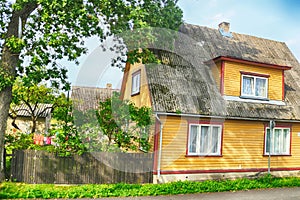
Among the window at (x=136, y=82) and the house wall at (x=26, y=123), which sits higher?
the window at (x=136, y=82)

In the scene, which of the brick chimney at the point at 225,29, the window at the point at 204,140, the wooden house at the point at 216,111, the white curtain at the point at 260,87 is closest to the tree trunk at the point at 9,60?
the wooden house at the point at 216,111

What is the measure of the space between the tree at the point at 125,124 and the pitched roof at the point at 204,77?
0.91 meters

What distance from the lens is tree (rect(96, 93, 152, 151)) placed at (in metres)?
12.2

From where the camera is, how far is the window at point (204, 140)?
43.0ft

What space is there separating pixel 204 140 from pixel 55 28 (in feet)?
26.5

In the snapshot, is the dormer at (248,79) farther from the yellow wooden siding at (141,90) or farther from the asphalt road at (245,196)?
the asphalt road at (245,196)

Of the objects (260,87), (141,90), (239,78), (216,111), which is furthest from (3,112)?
(260,87)

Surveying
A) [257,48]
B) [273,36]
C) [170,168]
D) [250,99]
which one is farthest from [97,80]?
[273,36]

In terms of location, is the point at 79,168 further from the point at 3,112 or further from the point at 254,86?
the point at 254,86

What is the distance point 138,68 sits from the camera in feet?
52.7

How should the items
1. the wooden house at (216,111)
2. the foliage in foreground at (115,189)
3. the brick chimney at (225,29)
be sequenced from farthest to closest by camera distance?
the brick chimney at (225,29) < the wooden house at (216,111) < the foliage in foreground at (115,189)

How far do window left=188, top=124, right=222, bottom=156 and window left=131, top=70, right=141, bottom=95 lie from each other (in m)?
4.04

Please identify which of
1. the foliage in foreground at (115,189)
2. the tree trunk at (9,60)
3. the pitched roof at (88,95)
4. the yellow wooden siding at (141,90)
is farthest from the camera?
the pitched roof at (88,95)

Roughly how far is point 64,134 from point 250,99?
9403 millimetres
